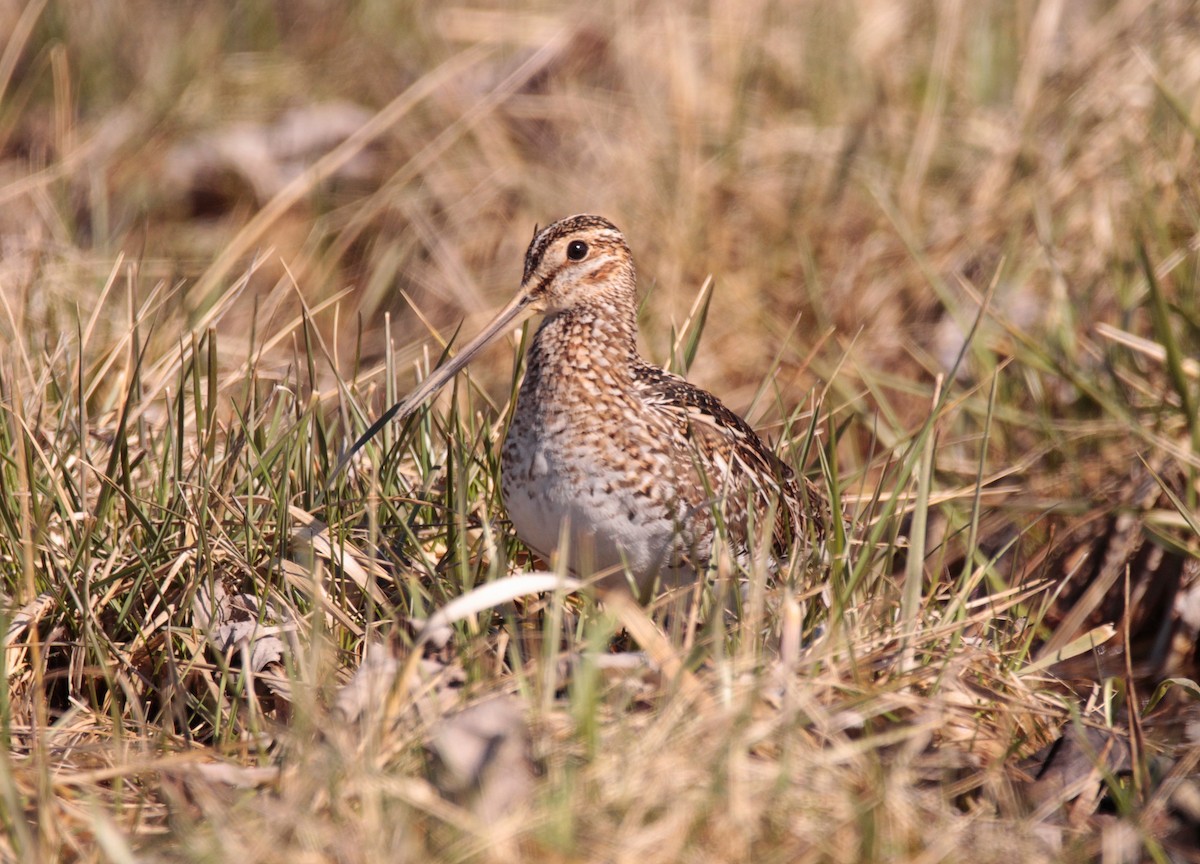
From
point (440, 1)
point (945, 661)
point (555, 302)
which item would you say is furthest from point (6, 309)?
point (440, 1)

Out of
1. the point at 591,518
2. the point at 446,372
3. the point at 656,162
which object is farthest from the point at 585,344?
the point at 656,162

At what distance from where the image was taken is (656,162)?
623 cm

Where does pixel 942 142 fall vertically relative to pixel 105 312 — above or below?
above

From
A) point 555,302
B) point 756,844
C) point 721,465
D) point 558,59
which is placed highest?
point 558,59

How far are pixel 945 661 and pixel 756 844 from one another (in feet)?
2.60

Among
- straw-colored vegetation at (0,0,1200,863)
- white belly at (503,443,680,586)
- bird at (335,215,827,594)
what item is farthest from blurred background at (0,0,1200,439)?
white belly at (503,443,680,586)

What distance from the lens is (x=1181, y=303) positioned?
4875mm

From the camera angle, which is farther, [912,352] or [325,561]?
[912,352]

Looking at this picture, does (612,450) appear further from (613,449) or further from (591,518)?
(591,518)

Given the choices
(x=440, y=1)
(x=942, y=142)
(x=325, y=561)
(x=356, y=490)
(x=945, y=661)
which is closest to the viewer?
(x=945, y=661)

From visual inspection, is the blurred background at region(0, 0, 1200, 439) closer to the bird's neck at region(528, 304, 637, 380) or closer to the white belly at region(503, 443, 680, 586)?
the bird's neck at region(528, 304, 637, 380)

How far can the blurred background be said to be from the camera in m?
5.61

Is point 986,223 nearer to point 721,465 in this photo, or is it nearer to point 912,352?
point 912,352

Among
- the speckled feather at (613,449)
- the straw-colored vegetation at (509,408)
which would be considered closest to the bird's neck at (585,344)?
the speckled feather at (613,449)
